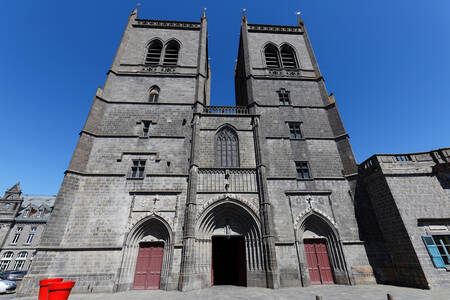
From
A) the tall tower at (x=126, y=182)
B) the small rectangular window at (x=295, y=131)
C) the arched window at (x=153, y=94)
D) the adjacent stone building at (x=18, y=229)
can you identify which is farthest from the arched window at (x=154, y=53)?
the adjacent stone building at (x=18, y=229)

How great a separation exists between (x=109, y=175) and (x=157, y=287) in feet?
22.1

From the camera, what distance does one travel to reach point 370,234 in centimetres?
1038

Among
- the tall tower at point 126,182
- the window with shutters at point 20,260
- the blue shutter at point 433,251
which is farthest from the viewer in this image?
the window with shutters at point 20,260

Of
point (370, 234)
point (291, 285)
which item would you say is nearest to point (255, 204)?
point (291, 285)

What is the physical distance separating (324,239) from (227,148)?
7950mm

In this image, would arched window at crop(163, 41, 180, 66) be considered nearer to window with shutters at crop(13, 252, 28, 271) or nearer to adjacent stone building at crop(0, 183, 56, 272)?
adjacent stone building at crop(0, 183, 56, 272)

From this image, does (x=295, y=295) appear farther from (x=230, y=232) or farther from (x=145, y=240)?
(x=145, y=240)

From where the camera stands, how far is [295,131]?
46.6 feet

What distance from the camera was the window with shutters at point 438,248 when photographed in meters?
8.55

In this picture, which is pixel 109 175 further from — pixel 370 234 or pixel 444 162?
pixel 444 162

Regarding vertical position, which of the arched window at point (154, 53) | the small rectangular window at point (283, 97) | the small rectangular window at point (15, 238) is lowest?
the small rectangular window at point (15, 238)

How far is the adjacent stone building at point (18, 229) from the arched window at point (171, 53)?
2862 centimetres

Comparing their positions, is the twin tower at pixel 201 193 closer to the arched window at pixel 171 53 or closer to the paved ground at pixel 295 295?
the paved ground at pixel 295 295

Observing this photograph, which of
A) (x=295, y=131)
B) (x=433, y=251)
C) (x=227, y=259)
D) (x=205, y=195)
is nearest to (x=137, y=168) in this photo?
(x=205, y=195)
